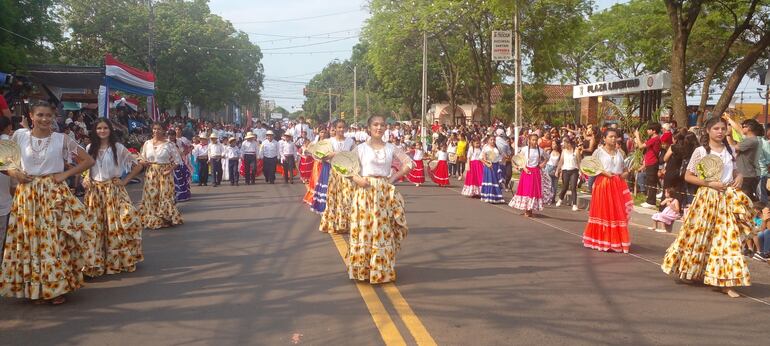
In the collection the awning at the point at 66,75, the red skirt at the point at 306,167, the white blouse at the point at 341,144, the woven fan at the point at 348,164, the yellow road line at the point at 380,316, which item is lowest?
the yellow road line at the point at 380,316

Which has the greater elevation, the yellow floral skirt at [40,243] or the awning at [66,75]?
the awning at [66,75]

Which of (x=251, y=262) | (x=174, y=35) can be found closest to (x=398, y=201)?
(x=251, y=262)

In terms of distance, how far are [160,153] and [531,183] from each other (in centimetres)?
699

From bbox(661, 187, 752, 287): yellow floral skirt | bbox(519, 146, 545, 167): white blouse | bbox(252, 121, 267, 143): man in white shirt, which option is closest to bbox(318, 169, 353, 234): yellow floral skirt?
bbox(519, 146, 545, 167): white blouse

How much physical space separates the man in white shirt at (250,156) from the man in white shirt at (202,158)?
1.15 m

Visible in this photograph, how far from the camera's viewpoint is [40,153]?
6.80m

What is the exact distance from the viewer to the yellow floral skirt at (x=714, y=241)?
7004 mm

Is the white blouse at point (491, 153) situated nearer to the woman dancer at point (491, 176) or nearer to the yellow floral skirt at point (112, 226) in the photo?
the woman dancer at point (491, 176)

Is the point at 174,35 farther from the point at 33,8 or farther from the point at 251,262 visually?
the point at 251,262

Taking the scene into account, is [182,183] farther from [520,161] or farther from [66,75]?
[66,75]

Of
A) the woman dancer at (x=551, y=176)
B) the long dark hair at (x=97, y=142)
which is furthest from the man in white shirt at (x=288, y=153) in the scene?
the long dark hair at (x=97, y=142)

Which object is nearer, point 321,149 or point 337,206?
point 321,149

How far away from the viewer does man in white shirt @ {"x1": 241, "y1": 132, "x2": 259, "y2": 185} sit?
22.4 meters

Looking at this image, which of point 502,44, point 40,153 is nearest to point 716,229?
point 40,153
